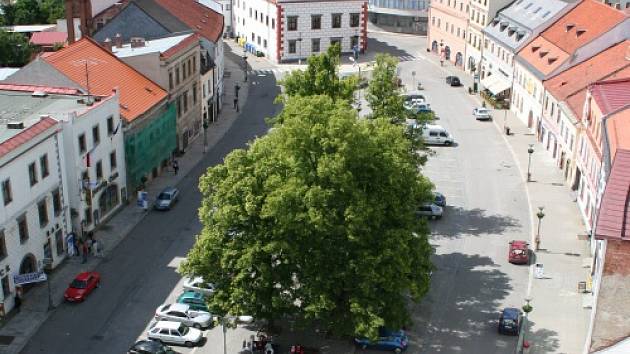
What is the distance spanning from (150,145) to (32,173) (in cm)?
2000

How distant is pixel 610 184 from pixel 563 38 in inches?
2009

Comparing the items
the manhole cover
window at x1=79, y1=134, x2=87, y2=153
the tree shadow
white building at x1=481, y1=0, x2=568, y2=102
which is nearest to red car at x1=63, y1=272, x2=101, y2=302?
the manhole cover

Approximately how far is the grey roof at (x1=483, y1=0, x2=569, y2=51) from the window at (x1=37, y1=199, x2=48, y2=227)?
64.4m

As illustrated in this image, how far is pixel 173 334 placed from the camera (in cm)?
5059

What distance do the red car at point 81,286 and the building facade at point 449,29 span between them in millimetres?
79566

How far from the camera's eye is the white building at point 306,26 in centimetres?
12488

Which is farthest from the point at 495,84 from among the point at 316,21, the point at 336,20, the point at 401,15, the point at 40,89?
the point at 40,89

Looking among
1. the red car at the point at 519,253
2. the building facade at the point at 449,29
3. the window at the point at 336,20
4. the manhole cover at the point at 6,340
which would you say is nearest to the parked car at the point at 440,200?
the red car at the point at 519,253

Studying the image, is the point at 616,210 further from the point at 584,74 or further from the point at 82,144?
the point at 584,74

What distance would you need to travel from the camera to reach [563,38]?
9312 centimetres

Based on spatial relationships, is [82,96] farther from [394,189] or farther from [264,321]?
[394,189]

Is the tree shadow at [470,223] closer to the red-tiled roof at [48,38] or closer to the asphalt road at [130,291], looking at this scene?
the asphalt road at [130,291]

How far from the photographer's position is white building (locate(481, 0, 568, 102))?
3954 inches

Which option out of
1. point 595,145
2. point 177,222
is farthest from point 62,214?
point 595,145
